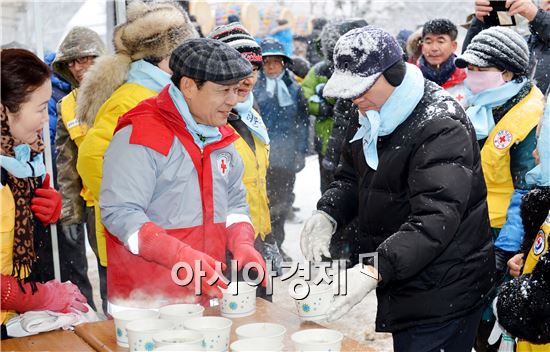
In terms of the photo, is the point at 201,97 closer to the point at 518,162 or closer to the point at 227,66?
Answer: the point at 227,66

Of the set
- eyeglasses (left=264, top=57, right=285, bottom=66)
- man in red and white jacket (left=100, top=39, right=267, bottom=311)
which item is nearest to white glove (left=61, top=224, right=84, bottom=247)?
man in red and white jacket (left=100, top=39, right=267, bottom=311)

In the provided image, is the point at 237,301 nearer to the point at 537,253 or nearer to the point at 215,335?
the point at 215,335

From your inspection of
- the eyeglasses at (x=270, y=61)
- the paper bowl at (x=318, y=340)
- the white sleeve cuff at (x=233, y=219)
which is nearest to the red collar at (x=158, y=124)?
the white sleeve cuff at (x=233, y=219)

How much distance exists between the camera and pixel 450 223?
2.30 metres

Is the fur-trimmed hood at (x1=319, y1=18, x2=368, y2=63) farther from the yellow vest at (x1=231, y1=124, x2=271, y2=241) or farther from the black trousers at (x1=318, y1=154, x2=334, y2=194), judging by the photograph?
the yellow vest at (x1=231, y1=124, x2=271, y2=241)

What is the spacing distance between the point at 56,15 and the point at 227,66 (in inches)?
190

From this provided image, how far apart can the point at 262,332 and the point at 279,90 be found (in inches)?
178

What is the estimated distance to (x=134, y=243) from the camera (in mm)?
2336

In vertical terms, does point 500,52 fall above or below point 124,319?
above

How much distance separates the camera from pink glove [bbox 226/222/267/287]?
2486mm

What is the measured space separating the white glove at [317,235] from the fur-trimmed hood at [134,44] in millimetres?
1100

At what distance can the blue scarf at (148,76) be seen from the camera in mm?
3164

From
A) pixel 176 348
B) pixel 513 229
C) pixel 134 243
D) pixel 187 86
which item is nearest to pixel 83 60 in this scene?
pixel 187 86

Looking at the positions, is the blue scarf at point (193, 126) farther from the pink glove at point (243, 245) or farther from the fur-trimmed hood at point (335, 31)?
the fur-trimmed hood at point (335, 31)
